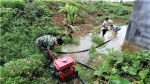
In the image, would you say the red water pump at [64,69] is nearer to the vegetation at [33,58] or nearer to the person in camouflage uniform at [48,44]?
the vegetation at [33,58]

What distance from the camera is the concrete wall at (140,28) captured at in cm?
544

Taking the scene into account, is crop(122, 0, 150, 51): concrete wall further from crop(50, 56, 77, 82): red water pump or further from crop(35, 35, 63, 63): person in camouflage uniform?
crop(35, 35, 63, 63): person in camouflage uniform

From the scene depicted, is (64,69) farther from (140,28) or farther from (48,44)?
(140,28)

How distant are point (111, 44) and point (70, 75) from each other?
3905 mm

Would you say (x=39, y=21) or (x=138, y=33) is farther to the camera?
(x=39, y=21)

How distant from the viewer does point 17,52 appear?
524cm

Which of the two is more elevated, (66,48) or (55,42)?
(55,42)

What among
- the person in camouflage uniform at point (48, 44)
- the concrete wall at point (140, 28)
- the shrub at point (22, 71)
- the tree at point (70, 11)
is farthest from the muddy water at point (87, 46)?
the tree at point (70, 11)

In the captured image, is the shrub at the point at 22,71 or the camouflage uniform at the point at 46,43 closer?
the shrub at the point at 22,71

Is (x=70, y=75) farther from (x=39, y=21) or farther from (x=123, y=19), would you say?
(x=123, y=19)

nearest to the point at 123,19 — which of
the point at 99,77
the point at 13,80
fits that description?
the point at 99,77

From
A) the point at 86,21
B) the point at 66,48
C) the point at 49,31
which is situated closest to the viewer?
the point at 66,48

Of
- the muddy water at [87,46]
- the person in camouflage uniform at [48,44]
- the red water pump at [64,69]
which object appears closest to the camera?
the red water pump at [64,69]

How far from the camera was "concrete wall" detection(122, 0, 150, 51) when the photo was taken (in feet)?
17.9
